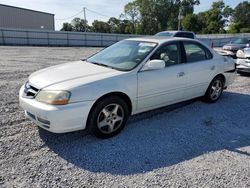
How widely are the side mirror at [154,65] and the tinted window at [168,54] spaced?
0.22 metres

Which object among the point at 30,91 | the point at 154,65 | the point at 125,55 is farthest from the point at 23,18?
the point at 154,65

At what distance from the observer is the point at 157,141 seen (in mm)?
3805

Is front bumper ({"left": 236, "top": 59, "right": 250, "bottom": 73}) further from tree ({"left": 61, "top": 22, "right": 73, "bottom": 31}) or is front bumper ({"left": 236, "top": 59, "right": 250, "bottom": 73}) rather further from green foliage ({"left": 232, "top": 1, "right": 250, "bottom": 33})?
tree ({"left": 61, "top": 22, "right": 73, "bottom": 31})

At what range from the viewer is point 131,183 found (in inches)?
111

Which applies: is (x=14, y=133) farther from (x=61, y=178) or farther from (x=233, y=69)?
(x=233, y=69)

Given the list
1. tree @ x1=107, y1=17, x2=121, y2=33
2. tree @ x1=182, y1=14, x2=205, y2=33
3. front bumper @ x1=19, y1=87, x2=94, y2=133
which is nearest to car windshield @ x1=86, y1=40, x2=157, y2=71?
front bumper @ x1=19, y1=87, x2=94, y2=133

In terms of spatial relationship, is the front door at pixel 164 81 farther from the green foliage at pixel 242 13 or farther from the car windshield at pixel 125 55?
the green foliage at pixel 242 13

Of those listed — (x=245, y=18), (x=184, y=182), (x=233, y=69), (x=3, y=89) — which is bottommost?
(x=184, y=182)

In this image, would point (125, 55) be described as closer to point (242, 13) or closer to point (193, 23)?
point (193, 23)

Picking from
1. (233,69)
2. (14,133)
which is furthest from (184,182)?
(233,69)

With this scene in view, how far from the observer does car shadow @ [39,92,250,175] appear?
10.6ft

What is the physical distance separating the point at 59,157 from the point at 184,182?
164cm

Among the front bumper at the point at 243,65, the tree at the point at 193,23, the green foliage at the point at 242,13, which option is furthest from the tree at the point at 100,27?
the front bumper at the point at 243,65

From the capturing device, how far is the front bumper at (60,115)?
10.8 feet
